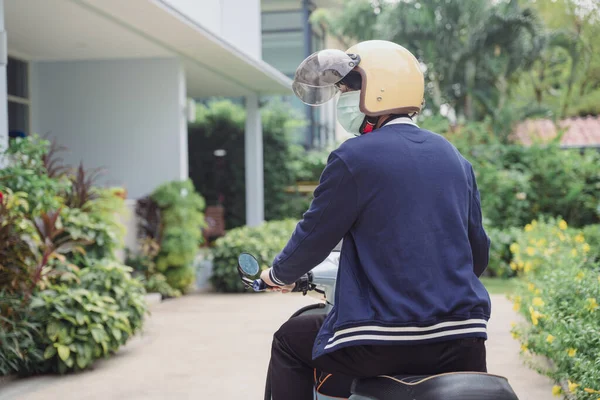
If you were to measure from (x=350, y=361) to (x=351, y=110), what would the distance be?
0.85 meters

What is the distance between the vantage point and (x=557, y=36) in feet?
69.1

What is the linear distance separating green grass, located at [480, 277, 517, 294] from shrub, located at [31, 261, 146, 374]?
6387 mm

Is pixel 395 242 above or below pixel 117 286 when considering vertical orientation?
above

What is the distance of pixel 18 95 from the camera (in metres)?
11.4

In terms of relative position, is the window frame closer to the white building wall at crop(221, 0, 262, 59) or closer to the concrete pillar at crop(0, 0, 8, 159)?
the white building wall at crop(221, 0, 262, 59)

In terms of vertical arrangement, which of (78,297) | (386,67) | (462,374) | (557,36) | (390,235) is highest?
(557,36)

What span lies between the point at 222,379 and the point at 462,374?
3.98 metres

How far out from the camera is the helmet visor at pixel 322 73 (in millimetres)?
2535

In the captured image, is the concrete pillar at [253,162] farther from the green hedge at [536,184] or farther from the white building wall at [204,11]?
the green hedge at [536,184]

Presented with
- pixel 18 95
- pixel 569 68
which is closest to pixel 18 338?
pixel 18 95

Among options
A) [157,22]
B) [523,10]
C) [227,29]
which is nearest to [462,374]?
[157,22]

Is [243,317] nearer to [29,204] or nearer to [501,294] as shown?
[29,204]

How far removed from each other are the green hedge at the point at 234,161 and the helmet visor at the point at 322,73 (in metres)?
14.1

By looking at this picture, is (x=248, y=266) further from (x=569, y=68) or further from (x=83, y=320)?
(x=569, y=68)
